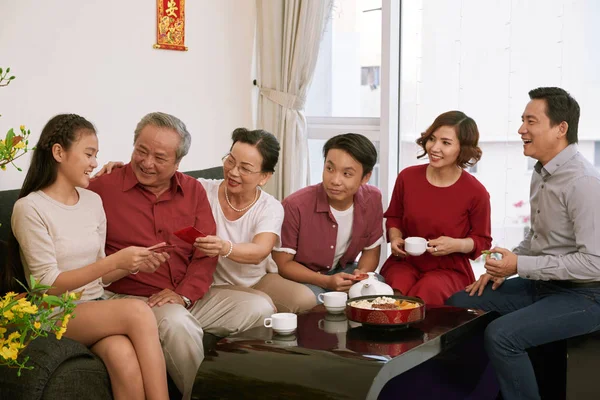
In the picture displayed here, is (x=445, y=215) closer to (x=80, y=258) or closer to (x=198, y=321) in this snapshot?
(x=198, y=321)

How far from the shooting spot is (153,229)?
3.03 m

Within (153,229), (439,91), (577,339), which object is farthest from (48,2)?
(577,339)

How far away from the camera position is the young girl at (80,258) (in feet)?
8.26

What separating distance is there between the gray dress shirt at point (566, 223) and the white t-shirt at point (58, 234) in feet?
5.21

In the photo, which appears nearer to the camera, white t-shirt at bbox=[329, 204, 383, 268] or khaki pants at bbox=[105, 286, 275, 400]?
khaki pants at bbox=[105, 286, 275, 400]

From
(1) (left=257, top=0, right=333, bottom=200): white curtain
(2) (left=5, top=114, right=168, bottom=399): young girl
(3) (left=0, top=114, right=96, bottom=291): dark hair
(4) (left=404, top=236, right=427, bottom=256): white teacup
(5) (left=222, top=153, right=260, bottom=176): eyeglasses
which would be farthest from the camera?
(1) (left=257, top=0, right=333, bottom=200): white curtain

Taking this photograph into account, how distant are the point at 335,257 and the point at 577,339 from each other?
1.12m

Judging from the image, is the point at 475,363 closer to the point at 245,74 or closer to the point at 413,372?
the point at 413,372

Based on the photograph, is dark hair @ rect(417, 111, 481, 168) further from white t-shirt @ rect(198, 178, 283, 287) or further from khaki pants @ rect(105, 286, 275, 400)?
khaki pants @ rect(105, 286, 275, 400)

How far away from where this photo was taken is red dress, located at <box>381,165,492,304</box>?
11.3ft

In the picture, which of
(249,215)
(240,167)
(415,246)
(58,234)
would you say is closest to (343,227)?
(415,246)

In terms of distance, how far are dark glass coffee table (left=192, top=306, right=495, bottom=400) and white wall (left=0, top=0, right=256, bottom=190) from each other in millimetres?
1471

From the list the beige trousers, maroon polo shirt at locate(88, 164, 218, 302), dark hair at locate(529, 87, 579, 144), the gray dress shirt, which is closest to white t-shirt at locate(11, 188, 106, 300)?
maroon polo shirt at locate(88, 164, 218, 302)

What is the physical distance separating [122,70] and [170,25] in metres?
0.44
